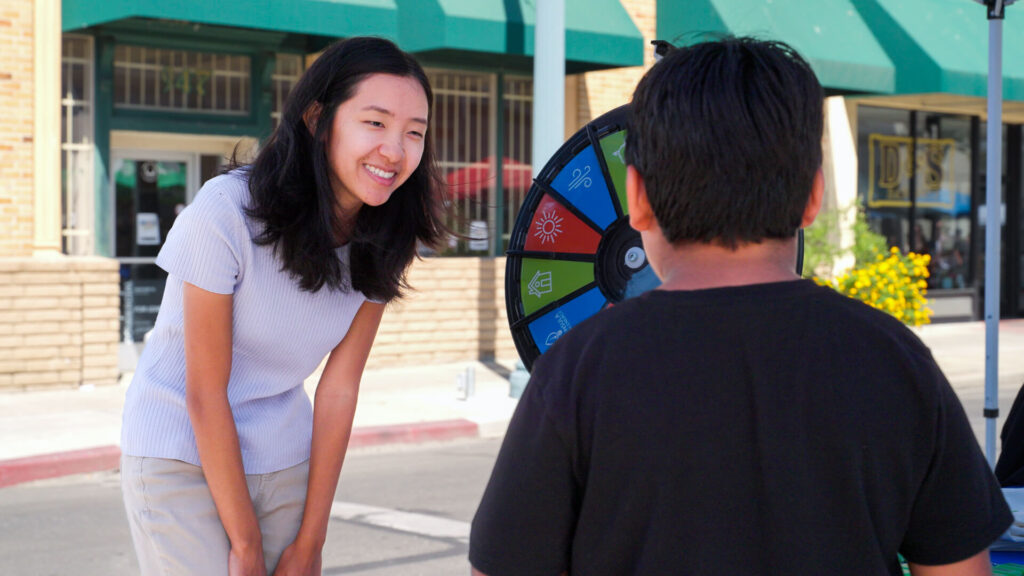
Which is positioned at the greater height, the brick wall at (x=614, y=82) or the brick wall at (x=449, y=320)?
the brick wall at (x=614, y=82)

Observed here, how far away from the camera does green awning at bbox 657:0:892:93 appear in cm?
1378

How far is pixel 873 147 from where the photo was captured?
57.2 feet

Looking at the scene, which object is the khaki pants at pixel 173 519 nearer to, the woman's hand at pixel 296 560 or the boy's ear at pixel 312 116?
the woman's hand at pixel 296 560

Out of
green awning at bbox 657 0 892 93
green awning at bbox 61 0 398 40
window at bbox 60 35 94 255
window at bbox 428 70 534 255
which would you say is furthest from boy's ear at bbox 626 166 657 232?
green awning at bbox 657 0 892 93

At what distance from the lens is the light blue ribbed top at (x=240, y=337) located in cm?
230

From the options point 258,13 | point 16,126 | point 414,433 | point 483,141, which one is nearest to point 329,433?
point 414,433

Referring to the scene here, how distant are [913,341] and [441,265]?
11.8 metres

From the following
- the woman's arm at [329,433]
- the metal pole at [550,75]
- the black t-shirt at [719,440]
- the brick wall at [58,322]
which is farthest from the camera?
the brick wall at [58,322]

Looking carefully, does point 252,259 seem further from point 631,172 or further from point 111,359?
point 111,359

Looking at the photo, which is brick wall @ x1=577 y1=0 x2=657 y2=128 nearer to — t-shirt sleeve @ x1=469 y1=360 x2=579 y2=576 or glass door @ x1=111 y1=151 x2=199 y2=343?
glass door @ x1=111 y1=151 x2=199 y2=343

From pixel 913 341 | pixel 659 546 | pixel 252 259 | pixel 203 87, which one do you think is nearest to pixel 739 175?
pixel 913 341

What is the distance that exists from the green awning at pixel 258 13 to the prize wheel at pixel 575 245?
7828 mm

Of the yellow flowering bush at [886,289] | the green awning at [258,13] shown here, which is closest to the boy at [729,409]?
the green awning at [258,13]

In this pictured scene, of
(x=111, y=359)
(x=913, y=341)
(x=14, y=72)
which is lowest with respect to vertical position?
(x=111, y=359)
